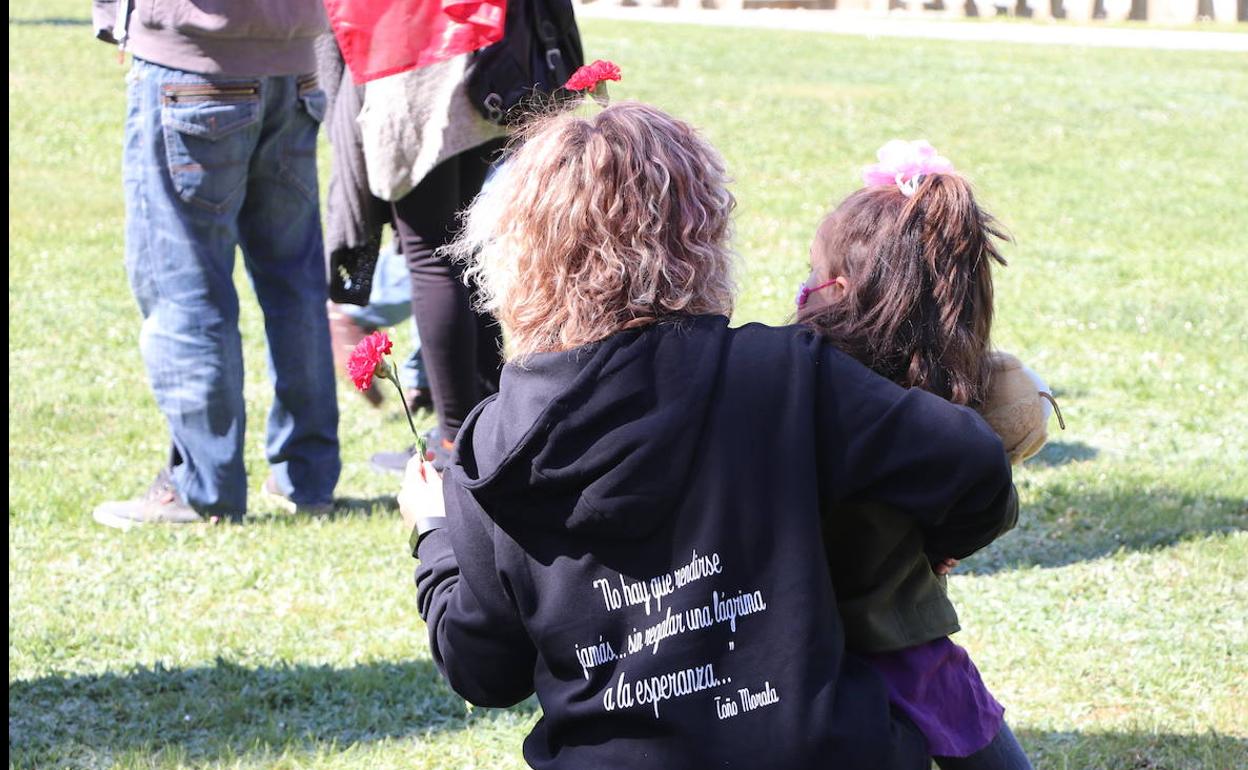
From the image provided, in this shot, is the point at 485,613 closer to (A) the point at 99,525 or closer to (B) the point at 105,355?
(A) the point at 99,525

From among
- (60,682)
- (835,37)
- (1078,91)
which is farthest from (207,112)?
(835,37)

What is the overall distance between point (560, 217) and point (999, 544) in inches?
111

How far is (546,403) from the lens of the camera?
1.87 m

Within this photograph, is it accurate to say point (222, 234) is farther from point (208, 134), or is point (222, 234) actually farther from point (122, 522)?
point (122, 522)

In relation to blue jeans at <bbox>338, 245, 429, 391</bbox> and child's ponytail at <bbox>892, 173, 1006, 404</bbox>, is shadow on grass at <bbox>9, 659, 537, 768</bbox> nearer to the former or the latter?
child's ponytail at <bbox>892, 173, 1006, 404</bbox>

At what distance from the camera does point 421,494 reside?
2.24 meters

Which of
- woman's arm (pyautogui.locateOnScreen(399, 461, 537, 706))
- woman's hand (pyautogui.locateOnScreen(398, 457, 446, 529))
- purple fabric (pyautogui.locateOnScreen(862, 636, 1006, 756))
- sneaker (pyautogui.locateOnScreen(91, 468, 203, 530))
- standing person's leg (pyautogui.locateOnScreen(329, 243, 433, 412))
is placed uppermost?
woman's hand (pyautogui.locateOnScreen(398, 457, 446, 529))

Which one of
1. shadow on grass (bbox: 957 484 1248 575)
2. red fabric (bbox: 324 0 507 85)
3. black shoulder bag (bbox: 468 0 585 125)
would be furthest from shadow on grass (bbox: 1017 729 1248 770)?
red fabric (bbox: 324 0 507 85)

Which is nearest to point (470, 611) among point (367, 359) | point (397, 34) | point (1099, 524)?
point (367, 359)

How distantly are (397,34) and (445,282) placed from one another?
2.28ft

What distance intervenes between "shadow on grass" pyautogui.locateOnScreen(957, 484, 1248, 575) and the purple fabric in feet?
6.83

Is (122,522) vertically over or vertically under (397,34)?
under

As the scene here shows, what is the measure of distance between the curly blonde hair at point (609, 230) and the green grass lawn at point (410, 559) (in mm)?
484

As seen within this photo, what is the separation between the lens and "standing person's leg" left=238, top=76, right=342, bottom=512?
4.19m
